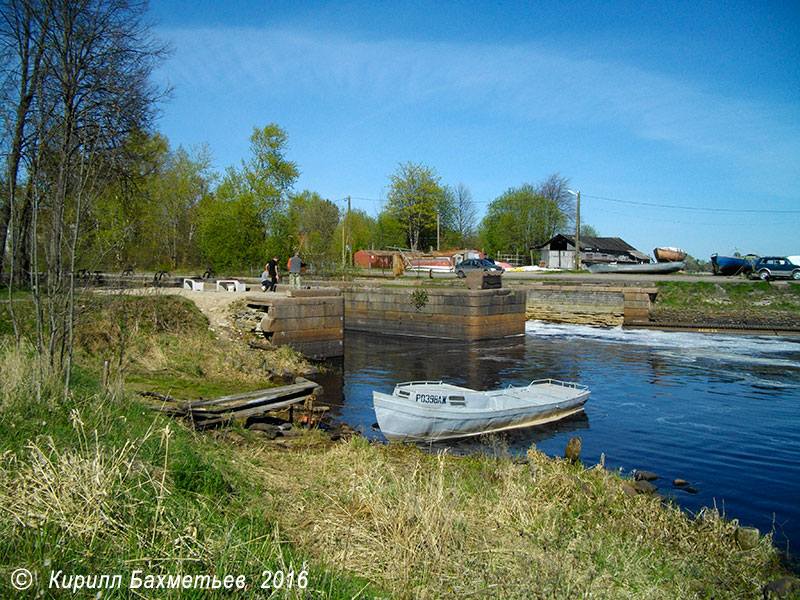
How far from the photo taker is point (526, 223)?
78688mm

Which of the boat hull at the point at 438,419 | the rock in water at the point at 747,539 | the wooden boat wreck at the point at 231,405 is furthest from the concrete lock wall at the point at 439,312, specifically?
the rock in water at the point at 747,539

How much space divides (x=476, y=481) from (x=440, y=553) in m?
3.21

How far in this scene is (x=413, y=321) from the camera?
31.0 m

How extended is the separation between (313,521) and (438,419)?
23.0 ft

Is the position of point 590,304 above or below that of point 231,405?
above

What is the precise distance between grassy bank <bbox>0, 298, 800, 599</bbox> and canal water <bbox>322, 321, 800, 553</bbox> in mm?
3020

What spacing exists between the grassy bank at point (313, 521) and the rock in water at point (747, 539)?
0.35ft

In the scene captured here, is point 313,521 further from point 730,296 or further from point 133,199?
point 730,296

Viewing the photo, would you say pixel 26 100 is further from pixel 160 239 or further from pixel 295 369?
pixel 160 239

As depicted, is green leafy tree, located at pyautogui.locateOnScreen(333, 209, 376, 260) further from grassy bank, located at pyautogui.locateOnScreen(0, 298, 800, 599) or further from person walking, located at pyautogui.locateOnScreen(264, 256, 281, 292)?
grassy bank, located at pyautogui.locateOnScreen(0, 298, 800, 599)

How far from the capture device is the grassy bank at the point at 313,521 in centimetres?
376

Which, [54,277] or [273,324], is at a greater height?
[54,277]

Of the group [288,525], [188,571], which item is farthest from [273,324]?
[188,571]

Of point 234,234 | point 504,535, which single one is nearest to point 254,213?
point 234,234
